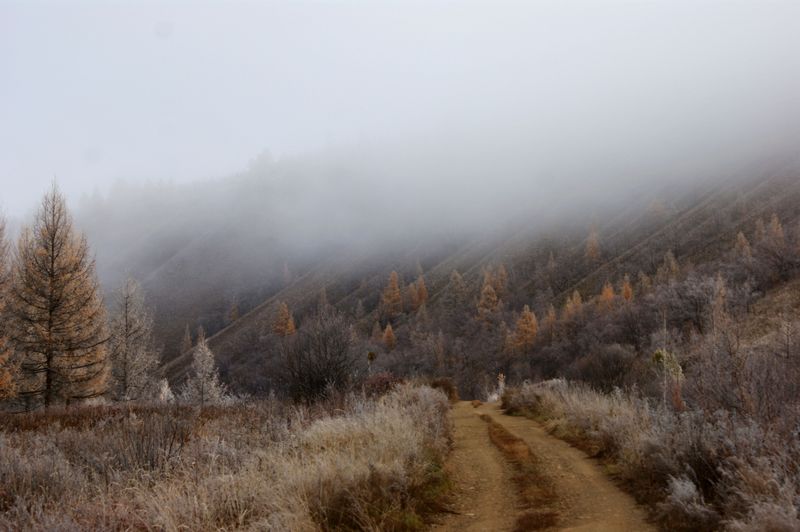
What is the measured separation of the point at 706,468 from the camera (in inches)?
224

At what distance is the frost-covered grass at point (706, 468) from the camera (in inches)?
168

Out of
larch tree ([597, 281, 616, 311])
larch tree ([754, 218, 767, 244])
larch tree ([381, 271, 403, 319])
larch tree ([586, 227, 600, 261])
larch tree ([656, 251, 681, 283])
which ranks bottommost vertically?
larch tree ([381, 271, 403, 319])

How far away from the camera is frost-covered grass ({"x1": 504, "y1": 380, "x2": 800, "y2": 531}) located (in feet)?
14.0

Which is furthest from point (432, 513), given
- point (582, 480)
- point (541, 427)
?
point (541, 427)

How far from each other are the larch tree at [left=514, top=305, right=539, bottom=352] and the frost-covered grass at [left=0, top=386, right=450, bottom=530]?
6737cm

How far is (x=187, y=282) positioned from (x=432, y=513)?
18571 centimetres

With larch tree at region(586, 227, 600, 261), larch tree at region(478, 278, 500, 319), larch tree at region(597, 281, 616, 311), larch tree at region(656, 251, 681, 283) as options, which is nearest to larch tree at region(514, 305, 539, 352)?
larch tree at region(597, 281, 616, 311)

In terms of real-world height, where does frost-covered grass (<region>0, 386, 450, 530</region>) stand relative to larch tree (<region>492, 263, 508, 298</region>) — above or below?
above

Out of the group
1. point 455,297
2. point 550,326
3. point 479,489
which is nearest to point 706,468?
point 479,489

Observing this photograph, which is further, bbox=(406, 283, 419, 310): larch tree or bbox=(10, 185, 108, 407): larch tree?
bbox=(406, 283, 419, 310): larch tree

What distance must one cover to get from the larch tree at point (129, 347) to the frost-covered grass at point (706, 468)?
99.4 ft

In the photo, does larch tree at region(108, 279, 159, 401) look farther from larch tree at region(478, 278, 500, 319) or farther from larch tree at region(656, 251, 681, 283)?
larch tree at region(656, 251, 681, 283)

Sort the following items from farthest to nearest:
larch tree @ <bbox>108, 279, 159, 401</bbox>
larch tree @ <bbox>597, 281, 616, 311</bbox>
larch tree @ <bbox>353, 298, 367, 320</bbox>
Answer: larch tree @ <bbox>353, 298, 367, 320</bbox>, larch tree @ <bbox>597, 281, 616, 311</bbox>, larch tree @ <bbox>108, 279, 159, 401</bbox>

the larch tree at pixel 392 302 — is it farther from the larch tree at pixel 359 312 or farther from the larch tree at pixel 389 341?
the larch tree at pixel 389 341
